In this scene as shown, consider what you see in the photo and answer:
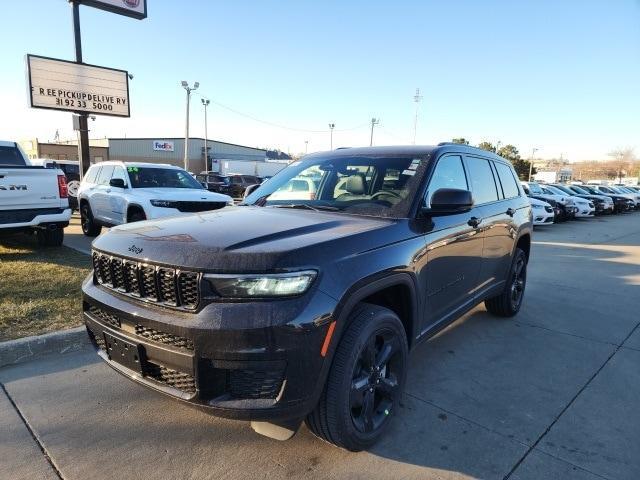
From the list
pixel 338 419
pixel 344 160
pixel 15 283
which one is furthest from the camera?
pixel 15 283

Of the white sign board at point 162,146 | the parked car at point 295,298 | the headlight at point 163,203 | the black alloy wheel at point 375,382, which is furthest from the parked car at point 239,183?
the white sign board at point 162,146

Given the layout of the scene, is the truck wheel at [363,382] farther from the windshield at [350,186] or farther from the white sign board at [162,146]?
the white sign board at [162,146]

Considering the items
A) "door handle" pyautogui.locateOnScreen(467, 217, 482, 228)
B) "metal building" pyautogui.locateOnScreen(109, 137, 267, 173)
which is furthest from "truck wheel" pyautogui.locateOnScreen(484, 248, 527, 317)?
"metal building" pyautogui.locateOnScreen(109, 137, 267, 173)

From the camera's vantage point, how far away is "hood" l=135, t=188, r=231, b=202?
807 centimetres

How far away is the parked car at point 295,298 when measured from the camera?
6.86 feet

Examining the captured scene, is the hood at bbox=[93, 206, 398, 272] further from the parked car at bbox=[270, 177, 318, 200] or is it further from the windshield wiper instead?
the parked car at bbox=[270, 177, 318, 200]

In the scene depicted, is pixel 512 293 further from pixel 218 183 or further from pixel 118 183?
pixel 218 183

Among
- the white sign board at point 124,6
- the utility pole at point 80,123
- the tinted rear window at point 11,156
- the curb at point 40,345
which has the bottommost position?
the curb at point 40,345

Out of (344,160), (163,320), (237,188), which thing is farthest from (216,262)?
(237,188)

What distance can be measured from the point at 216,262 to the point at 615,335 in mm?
4607

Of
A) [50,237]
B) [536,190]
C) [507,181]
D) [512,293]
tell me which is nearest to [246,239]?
[507,181]

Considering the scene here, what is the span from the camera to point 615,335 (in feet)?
15.6

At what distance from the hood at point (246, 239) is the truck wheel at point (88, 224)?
319 inches

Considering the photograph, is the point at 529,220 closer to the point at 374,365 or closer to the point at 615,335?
the point at 615,335
